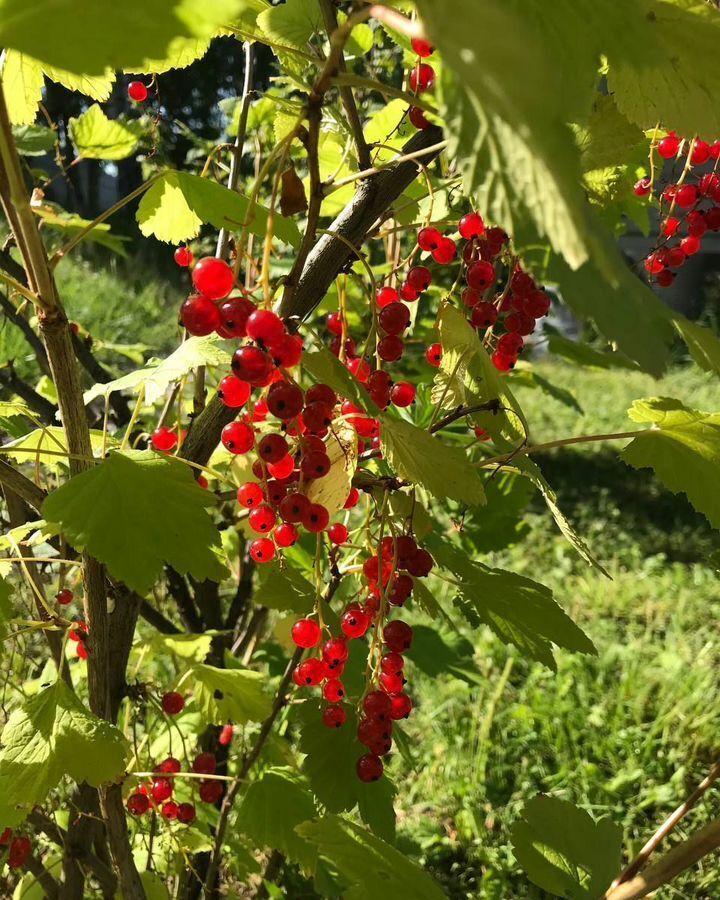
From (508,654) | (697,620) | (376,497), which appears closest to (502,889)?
(508,654)

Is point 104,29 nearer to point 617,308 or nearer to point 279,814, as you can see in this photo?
point 617,308

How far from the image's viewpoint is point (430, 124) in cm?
79

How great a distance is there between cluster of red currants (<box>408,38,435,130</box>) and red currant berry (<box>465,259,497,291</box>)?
0.48ft

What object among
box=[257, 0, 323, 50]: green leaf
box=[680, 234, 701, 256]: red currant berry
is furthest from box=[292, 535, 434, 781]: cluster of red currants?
box=[680, 234, 701, 256]: red currant berry

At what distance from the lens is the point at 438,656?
1.60 meters

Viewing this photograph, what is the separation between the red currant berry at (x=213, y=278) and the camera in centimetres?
62

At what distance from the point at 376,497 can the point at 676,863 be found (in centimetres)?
45

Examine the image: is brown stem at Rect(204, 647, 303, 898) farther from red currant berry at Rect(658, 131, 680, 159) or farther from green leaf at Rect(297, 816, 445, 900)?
red currant berry at Rect(658, 131, 680, 159)

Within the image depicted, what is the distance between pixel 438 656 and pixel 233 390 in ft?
3.52

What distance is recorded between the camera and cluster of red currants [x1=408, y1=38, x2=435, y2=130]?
0.78 m

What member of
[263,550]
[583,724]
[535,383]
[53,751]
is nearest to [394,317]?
[263,550]

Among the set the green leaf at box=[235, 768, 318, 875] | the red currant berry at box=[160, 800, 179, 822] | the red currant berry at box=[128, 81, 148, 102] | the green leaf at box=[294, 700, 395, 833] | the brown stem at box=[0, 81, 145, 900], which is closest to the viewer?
the brown stem at box=[0, 81, 145, 900]

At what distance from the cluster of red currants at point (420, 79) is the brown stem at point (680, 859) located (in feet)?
2.37

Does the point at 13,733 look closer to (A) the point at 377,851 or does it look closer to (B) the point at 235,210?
(A) the point at 377,851
